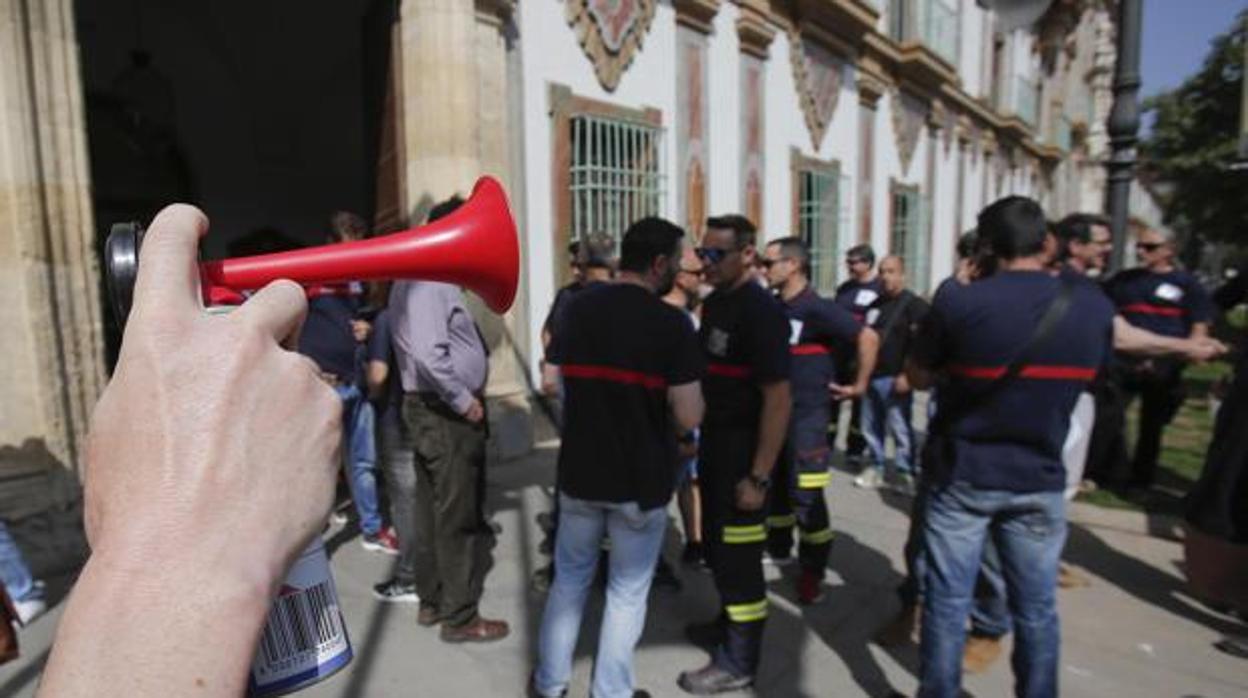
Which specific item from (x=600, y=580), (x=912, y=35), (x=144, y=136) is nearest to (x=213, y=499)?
(x=600, y=580)

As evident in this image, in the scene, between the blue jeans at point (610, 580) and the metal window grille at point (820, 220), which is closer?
the blue jeans at point (610, 580)

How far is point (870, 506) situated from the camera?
5.02m

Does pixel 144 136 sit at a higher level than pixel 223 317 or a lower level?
higher

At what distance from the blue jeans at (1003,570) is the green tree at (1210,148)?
1907cm

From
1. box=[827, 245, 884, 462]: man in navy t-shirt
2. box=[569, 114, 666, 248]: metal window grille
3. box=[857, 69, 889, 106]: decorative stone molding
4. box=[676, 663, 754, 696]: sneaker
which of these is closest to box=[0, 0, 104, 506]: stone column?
box=[676, 663, 754, 696]: sneaker

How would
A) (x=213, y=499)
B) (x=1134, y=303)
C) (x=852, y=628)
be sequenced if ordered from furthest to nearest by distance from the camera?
1. (x=1134, y=303)
2. (x=852, y=628)
3. (x=213, y=499)

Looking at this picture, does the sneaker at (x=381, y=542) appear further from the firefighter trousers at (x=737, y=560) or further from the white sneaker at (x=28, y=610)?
the firefighter trousers at (x=737, y=560)

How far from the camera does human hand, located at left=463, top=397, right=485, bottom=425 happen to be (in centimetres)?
306

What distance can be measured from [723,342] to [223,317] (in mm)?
2347

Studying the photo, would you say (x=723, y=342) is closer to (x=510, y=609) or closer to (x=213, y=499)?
(x=510, y=609)

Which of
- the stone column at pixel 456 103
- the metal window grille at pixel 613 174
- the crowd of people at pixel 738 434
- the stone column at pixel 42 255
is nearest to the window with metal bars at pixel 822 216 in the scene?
the metal window grille at pixel 613 174

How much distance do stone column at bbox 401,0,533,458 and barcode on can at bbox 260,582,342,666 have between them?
174 inches

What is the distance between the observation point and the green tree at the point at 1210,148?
16938 millimetres

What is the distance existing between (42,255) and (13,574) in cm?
157
